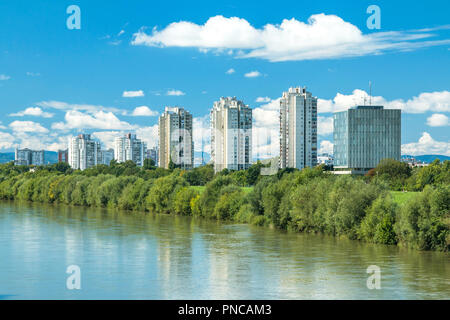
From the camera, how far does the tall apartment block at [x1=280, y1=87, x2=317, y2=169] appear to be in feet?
265

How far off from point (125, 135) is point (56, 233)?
10031cm

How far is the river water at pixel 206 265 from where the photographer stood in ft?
55.8

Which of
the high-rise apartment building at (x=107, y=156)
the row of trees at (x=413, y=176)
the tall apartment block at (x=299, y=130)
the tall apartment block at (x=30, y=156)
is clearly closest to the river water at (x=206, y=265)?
the row of trees at (x=413, y=176)

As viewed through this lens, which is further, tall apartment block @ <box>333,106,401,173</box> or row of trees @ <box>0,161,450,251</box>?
tall apartment block @ <box>333,106,401,173</box>

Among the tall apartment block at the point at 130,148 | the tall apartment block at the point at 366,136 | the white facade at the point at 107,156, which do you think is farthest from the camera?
the white facade at the point at 107,156

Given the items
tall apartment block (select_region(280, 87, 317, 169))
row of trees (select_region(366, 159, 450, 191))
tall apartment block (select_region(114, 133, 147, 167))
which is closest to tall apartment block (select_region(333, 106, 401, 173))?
tall apartment block (select_region(280, 87, 317, 169))

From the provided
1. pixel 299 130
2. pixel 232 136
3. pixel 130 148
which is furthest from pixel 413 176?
pixel 130 148

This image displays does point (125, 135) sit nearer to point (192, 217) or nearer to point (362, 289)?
point (192, 217)

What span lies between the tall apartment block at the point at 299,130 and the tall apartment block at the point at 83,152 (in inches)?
2098

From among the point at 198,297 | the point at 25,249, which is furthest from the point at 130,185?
the point at 198,297

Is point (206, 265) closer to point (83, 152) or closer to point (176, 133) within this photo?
point (176, 133)

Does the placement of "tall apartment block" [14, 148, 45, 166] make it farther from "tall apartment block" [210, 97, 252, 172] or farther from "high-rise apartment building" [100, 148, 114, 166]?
"tall apartment block" [210, 97, 252, 172]

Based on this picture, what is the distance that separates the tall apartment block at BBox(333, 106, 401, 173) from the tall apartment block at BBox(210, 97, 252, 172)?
48.6 ft

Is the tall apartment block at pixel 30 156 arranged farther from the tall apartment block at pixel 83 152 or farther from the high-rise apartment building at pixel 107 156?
the tall apartment block at pixel 83 152
